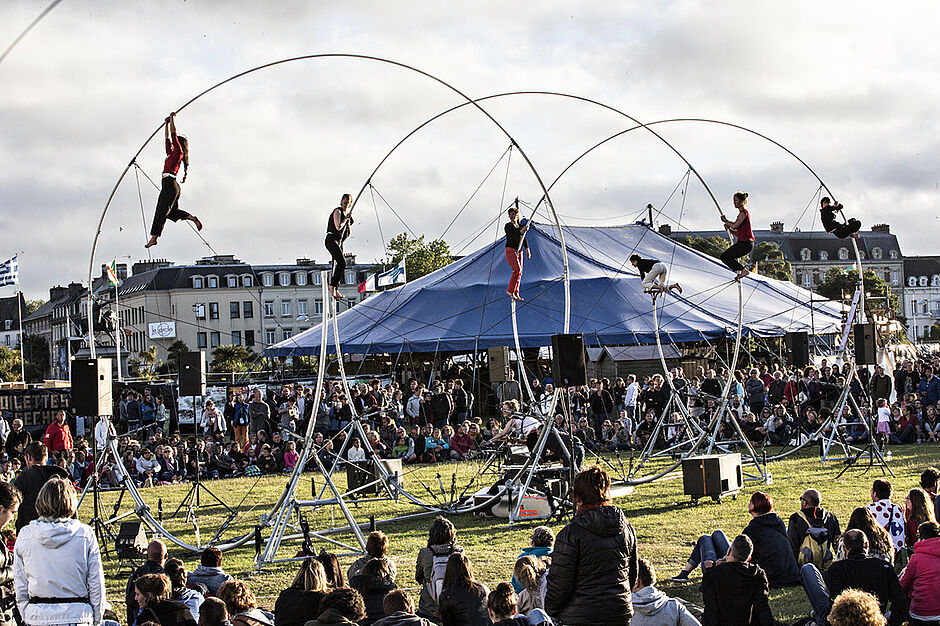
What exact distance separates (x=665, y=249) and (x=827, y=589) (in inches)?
862

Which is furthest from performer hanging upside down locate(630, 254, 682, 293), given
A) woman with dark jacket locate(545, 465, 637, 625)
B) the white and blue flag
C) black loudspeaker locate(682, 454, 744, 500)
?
the white and blue flag

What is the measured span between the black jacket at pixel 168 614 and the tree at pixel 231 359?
3184cm

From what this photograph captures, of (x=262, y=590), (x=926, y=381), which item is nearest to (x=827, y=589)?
(x=262, y=590)

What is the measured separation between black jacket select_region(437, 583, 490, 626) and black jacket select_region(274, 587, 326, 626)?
2.01 ft

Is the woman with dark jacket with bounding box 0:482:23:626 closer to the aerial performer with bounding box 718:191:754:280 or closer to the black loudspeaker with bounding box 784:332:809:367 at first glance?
the aerial performer with bounding box 718:191:754:280

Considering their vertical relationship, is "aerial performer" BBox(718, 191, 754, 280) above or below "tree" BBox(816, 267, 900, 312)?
below

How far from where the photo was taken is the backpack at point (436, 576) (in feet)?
20.1

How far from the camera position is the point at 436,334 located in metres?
22.2

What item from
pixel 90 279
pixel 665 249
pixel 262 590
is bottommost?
pixel 262 590

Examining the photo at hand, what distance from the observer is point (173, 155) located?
8.50m

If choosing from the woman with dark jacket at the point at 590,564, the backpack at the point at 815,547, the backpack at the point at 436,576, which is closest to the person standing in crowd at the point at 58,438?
the backpack at the point at 436,576

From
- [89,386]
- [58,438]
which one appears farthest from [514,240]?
[58,438]

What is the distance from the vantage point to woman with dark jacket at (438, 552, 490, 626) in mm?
5020

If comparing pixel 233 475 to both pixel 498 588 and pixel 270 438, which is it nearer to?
pixel 270 438
